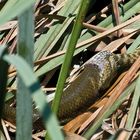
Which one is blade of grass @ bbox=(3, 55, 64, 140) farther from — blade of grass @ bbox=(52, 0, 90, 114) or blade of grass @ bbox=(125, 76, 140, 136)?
blade of grass @ bbox=(125, 76, 140, 136)

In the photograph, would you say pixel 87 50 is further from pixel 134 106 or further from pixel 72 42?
pixel 72 42

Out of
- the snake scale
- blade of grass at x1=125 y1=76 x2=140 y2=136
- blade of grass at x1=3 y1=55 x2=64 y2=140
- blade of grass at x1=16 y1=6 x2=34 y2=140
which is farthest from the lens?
the snake scale

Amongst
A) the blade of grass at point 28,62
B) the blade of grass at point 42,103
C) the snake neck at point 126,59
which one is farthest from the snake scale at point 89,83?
the blade of grass at point 42,103

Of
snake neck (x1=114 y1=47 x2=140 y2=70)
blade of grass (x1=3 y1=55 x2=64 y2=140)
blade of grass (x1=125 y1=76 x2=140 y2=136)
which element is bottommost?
blade of grass (x1=125 y1=76 x2=140 y2=136)

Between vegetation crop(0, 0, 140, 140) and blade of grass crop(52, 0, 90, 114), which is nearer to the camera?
blade of grass crop(52, 0, 90, 114)

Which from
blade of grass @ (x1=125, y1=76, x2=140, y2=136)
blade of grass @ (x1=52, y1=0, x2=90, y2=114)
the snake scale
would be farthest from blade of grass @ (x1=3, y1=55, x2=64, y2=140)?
the snake scale

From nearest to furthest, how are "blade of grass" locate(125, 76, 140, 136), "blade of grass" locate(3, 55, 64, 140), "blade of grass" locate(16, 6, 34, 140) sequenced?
"blade of grass" locate(3, 55, 64, 140) → "blade of grass" locate(16, 6, 34, 140) → "blade of grass" locate(125, 76, 140, 136)

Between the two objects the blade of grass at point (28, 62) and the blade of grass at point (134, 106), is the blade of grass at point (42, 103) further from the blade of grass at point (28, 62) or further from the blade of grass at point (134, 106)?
the blade of grass at point (134, 106)

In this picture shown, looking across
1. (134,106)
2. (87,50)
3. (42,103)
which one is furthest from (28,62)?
(87,50)
